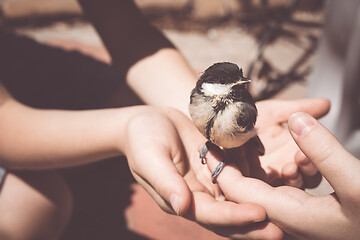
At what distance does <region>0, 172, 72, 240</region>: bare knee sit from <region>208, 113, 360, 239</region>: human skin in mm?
1055

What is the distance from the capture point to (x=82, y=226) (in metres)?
1.87

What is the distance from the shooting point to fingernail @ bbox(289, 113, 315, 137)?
2.91 feet

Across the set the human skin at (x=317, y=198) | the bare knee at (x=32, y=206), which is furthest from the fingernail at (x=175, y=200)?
the bare knee at (x=32, y=206)

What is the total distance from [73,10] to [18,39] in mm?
1924

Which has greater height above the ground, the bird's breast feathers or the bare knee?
the bird's breast feathers

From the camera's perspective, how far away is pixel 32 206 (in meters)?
1.51

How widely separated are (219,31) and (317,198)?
9.92ft

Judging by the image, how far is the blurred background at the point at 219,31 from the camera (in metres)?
Answer: 3.07

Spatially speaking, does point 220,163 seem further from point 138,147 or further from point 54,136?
point 54,136

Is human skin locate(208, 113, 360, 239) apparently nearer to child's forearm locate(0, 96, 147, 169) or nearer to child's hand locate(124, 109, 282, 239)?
child's hand locate(124, 109, 282, 239)

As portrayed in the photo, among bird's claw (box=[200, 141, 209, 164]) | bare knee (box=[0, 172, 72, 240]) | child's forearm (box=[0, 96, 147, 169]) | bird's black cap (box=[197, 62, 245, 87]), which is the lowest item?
bare knee (box=[0, 172, 72, 240])

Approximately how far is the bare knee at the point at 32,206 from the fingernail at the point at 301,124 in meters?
1.30

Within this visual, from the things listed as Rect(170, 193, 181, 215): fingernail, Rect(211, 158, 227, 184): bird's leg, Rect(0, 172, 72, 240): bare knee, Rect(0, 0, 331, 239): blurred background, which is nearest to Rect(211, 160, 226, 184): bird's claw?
Rect(211, 158, 227, 184): bird's leg

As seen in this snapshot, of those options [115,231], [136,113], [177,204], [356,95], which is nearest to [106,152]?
[136,113]
